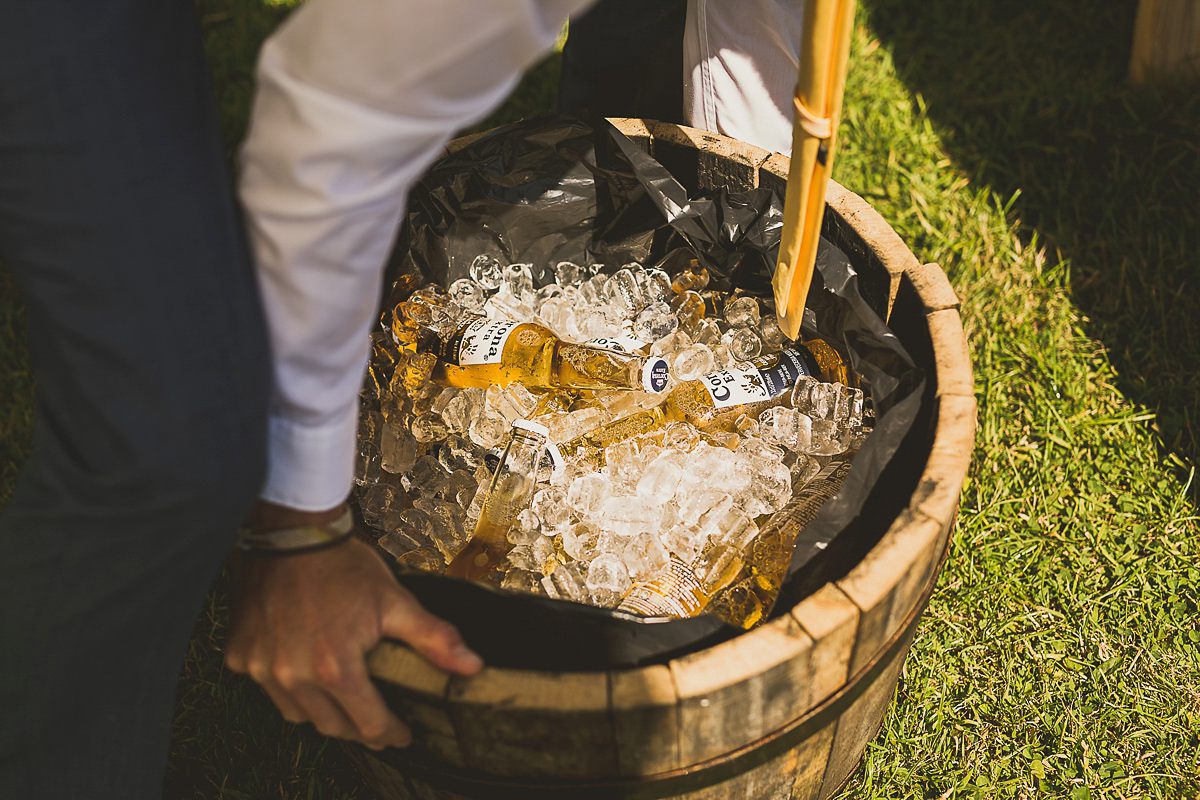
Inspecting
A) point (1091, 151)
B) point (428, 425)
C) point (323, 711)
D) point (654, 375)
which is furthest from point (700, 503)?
point (1091, 151)

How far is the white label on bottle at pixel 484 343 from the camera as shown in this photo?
1774 mm

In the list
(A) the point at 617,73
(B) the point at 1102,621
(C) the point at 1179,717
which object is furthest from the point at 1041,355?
(A) the point at 617,73

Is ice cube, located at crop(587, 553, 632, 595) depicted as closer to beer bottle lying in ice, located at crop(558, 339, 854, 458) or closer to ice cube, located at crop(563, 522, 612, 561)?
ice cube, located at crop(563, 522, 612, 561)

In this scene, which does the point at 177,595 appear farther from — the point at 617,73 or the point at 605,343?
the point at 617,73

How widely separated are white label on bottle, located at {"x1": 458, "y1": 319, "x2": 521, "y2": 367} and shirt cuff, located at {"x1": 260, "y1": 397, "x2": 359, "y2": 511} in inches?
27.7

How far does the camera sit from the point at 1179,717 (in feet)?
5.92

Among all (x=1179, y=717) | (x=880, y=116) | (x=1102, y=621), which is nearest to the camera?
(x=1179, y=717)

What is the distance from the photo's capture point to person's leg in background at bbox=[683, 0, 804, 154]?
71.8 inches

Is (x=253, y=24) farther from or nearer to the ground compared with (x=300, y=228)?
nearer to the ground

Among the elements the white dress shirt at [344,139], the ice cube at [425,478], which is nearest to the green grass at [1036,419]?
the ice cube at [425,478]

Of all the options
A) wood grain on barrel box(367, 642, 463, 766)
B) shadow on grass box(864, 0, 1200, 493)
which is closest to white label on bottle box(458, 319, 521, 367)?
wood grain on barrel box(367, 642, 463, 766)

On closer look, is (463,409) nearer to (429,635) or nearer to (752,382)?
(752,382)

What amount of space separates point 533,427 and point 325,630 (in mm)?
634

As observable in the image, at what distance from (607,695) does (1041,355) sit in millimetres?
1930
